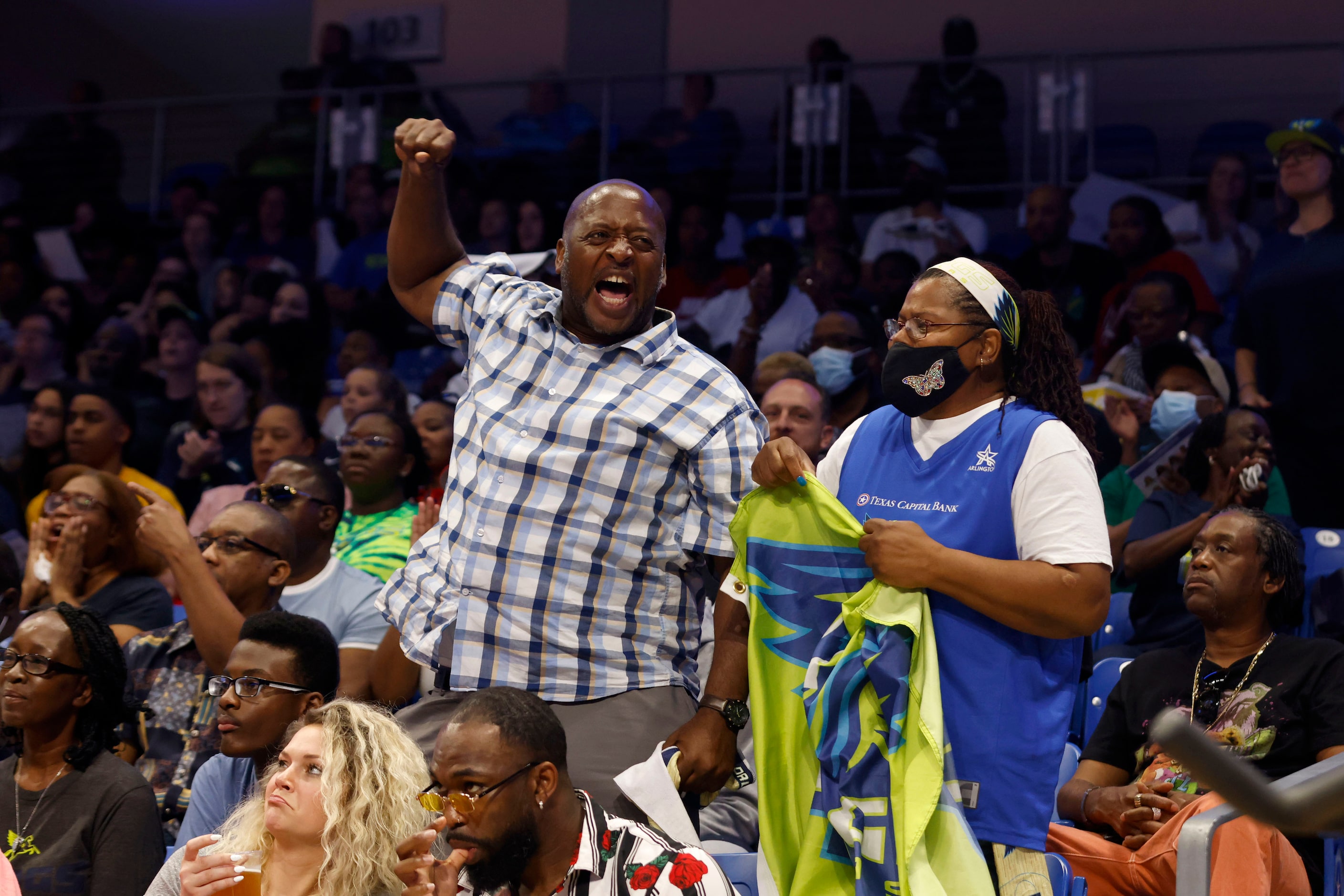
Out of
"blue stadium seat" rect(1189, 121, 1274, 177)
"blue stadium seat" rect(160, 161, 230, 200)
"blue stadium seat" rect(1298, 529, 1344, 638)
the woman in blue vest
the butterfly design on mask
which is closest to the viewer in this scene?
the woman in blue vest

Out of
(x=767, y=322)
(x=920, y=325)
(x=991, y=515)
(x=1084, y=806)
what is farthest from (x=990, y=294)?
A: (x=767, y=322)

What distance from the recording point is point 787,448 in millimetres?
2566

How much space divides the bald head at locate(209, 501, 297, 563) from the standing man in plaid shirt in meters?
1.38

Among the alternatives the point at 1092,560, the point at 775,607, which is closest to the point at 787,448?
the point at 775,607

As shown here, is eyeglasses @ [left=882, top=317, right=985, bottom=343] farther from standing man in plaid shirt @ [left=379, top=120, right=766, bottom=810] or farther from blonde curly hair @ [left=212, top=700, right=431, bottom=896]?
blonde curly hair @ [left=212, top=700, right=431, bottom=896]

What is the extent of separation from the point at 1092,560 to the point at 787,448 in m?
0.55

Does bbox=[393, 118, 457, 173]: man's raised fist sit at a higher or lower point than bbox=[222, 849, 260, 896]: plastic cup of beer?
higher

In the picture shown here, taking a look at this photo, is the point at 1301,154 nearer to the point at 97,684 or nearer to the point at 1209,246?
the point at 1209,246

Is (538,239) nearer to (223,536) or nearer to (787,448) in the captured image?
(223,536)

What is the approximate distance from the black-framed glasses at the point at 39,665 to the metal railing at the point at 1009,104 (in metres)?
5.58

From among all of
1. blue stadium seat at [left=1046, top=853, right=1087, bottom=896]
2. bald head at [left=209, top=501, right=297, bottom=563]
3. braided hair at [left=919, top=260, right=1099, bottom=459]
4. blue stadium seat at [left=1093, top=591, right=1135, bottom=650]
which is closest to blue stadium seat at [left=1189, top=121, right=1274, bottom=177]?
blue stadium seat at [left=1093, top=591, right=1135, bottom=650]

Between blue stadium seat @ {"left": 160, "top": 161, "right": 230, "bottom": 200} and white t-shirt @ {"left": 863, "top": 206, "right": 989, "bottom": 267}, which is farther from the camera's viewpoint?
blue stadium seat @ {"left": 160, "top": 161, "right": 230, "bottom": 200}

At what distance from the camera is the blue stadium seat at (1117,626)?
445 centimetres

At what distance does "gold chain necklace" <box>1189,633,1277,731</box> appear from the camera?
3377mm
